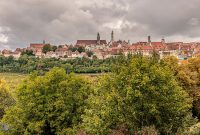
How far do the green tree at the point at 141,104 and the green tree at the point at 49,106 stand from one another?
5440 mm

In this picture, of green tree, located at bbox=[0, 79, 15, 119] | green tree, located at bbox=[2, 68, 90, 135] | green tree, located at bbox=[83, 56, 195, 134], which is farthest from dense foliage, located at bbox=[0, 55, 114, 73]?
green tree, located at bbox=[83, 56, 195, 134]

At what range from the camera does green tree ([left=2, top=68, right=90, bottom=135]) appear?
3020 cm

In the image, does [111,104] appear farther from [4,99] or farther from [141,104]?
[4,99]

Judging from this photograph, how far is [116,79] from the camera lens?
2539 cm

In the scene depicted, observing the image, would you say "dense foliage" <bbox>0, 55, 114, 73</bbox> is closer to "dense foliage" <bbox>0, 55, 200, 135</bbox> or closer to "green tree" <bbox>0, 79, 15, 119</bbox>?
"green tree" <bbox>0, 79, 15, 119</bbox>

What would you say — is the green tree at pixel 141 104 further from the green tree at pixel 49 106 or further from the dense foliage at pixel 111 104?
the green tree at pixel 49 106

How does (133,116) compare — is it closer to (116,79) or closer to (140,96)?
(140,96)

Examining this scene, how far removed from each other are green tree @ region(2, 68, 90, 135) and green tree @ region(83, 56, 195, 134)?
544cm

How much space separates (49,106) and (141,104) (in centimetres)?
1068

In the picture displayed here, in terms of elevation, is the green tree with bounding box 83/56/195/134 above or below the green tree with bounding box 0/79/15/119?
above

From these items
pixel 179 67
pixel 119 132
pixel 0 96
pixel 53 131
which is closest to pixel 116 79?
pixel 119 132

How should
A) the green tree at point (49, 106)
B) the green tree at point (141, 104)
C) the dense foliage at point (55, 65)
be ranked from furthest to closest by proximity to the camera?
the dense foliage at point (55, 65) < the green tree at point (49, 106) < the green tree at point (141, 104)

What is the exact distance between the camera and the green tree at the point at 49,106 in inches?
1189

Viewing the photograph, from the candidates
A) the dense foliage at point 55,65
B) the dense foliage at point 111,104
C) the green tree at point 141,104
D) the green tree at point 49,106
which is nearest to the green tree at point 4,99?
the dense foliage at point 111,104
